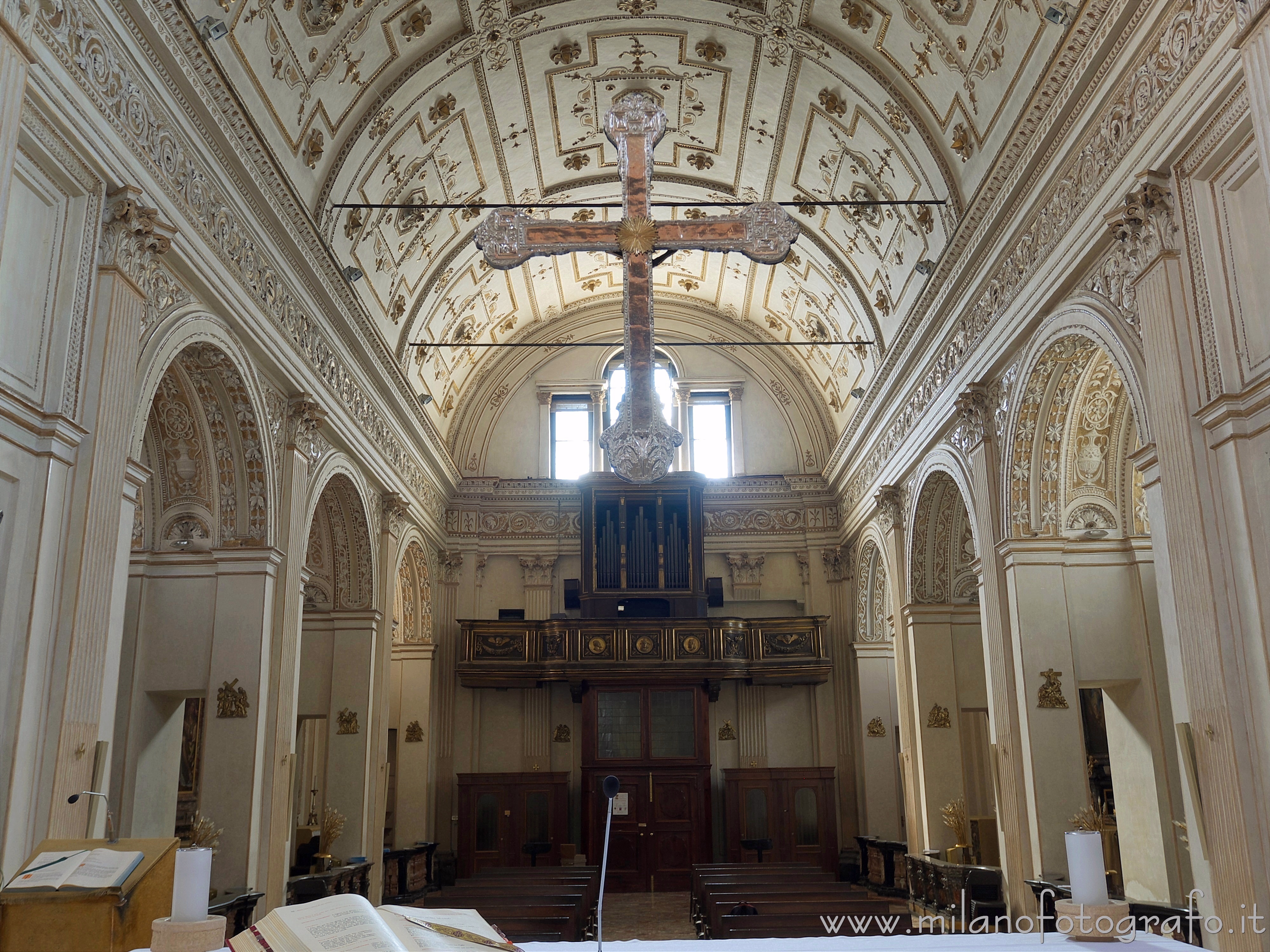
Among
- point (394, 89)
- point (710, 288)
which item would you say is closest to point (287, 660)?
point (394, 89)

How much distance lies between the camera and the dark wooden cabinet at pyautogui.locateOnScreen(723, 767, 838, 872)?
18.4 m

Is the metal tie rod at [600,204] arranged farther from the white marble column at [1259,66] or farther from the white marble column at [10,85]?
the white marble column at [1259,66]

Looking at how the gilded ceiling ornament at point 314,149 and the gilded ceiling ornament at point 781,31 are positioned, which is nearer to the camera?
the gilded ceiling ornament at point 314,149

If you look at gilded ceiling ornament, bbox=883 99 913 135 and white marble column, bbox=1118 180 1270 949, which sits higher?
gilded ceiling ornament, bbox=883 99 913 135

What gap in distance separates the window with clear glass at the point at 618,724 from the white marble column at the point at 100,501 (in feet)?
39.7

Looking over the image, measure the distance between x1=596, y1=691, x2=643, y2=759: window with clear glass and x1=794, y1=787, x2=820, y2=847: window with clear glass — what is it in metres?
2.98

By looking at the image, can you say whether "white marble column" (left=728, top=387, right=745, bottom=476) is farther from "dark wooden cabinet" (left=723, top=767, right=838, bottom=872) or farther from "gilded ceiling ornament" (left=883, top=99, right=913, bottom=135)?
"gilded ceiling ornament" (left=883, top=99, right=913, bottom=135)

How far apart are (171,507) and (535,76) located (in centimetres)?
717

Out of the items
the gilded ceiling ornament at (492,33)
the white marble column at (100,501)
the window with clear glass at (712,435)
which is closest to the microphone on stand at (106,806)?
the white marble column at (100,501)

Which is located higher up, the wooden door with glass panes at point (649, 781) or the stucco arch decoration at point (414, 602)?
the stucco arch decoration at point (414, 602)

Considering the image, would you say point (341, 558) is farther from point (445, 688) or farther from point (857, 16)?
point (857, 16)

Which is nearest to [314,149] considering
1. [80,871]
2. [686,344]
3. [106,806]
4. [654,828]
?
[686,344]

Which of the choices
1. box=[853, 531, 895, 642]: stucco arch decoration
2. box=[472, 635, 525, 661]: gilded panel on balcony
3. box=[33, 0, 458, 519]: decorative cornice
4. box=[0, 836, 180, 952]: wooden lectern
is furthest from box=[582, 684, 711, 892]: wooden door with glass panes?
box=[0, 836, 180, 952]: wooden lectern

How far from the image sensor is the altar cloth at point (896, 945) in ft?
11.0
